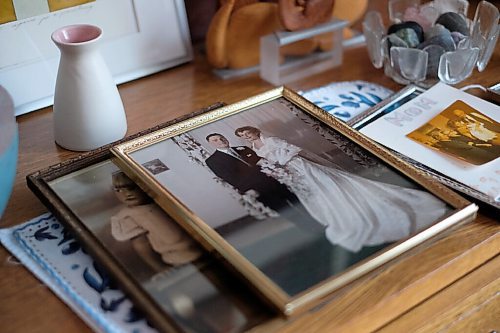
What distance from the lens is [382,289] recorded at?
0.66 metres

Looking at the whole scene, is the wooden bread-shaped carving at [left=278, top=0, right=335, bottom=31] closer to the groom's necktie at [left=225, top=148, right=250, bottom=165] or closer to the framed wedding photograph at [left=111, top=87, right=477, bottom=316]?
the framed wedding photograph at [left=111, top=87, right=477, bottom=316]

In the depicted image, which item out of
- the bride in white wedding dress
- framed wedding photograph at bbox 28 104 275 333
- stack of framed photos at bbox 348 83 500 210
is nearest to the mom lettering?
stack of framed photos at bbox 348 83 500 210

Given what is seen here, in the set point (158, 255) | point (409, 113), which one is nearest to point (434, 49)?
point (409, 113)

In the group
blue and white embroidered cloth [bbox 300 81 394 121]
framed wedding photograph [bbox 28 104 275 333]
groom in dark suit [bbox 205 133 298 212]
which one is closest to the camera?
framed wedding photograph [bbox 28 104 275 333]

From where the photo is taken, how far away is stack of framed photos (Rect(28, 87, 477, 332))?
0.63m

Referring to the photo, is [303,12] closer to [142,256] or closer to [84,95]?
[84,95]

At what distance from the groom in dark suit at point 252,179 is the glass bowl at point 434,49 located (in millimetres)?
308

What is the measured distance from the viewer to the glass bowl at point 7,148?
2.14ft

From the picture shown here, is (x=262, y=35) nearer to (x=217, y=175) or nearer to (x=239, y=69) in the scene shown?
(x=239, y=69)

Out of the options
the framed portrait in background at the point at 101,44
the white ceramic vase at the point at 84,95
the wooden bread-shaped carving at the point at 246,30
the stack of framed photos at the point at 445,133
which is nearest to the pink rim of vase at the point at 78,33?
the white ceramic vase at the point at 84,95

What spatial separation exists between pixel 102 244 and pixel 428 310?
321 mm

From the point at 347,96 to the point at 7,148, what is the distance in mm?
484

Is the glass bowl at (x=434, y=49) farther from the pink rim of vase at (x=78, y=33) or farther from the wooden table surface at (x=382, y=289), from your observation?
the pink rim of vase at (x=78, y=33)

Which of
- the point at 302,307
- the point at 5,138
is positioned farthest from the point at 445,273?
the point at 5,138
